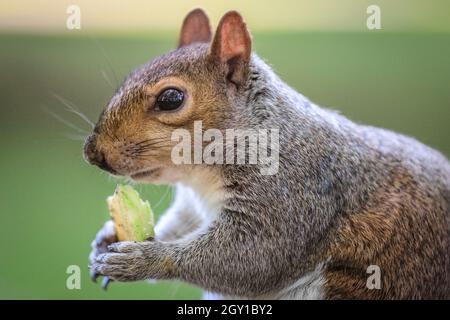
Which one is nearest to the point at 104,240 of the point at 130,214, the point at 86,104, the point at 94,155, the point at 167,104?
the point at 130,214

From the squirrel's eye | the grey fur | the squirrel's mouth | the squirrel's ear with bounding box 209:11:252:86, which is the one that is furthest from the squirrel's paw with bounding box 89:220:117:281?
the squirrel's ear with bounding box 209:11:252:86

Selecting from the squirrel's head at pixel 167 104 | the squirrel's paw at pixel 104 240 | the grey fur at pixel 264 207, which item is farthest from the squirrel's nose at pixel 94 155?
the squirrel's paw at pixel 104 240

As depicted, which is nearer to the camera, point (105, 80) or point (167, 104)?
point (167, 104)

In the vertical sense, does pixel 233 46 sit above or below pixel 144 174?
above

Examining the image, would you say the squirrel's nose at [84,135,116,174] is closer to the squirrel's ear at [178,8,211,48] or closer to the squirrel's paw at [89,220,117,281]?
the squirrel's paw at [89,220,117,281]

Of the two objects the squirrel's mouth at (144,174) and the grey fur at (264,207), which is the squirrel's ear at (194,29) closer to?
the grey fur at (264,207)

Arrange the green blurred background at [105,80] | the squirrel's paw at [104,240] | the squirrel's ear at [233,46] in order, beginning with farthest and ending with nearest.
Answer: the green blurred background at [105,80]
the squirrel's paw at [104,240]
the squirrel's ear at [233,46]

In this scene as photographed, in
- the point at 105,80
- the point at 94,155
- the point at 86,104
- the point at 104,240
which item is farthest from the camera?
the point at 86,104

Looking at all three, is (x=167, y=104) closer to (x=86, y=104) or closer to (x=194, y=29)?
(x=194, y=29)

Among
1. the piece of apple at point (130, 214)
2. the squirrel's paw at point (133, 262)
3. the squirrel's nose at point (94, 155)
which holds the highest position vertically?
the squirrel's nose at point (94, 155)
